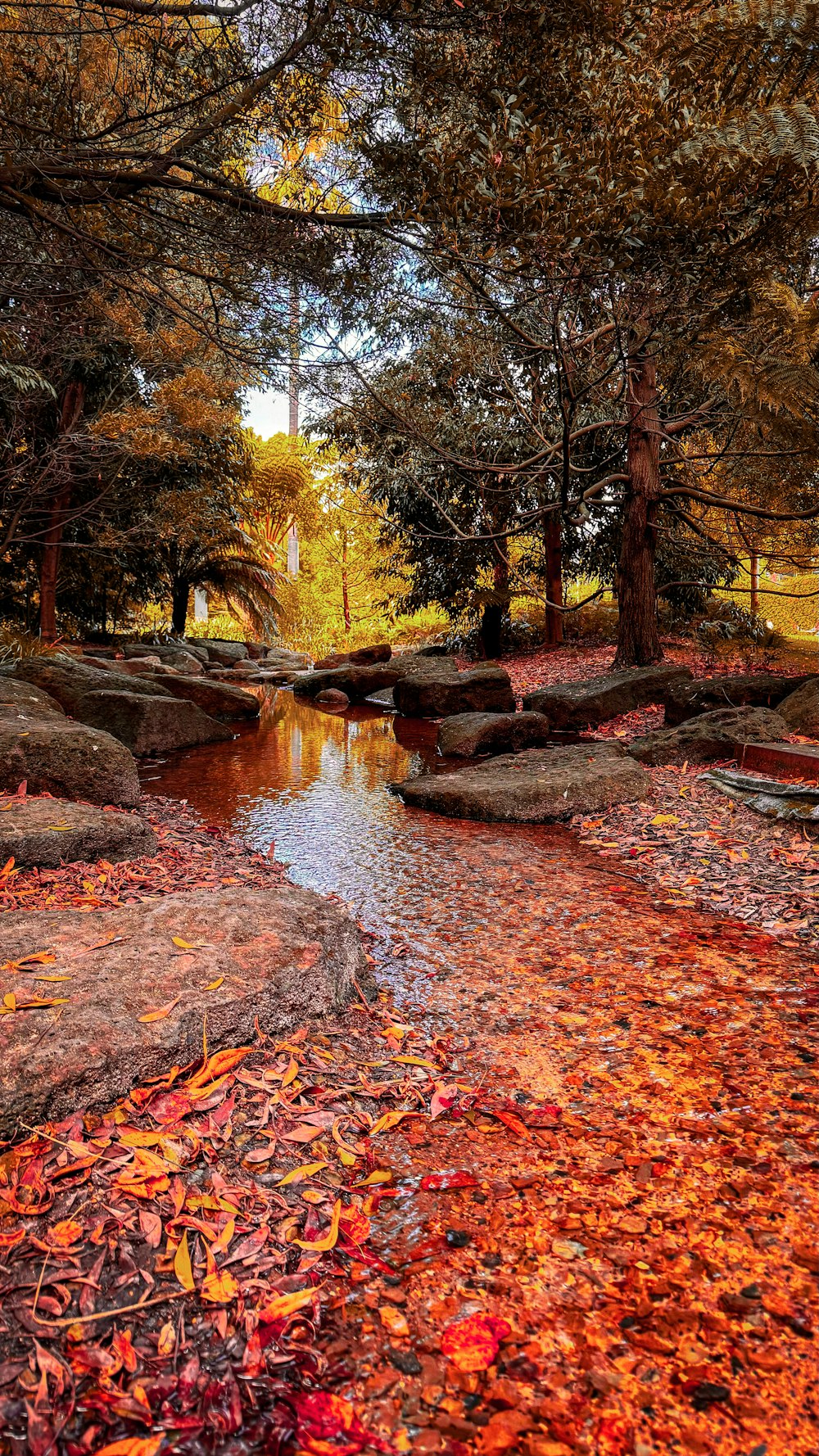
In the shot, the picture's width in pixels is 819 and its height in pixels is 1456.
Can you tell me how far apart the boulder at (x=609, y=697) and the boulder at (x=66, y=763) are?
15.2 feet

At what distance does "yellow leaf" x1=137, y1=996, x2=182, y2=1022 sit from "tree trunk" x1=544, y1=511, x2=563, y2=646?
11.3 metres

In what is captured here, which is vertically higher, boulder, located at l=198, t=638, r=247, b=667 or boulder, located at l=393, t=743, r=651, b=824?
boulder, located at l=198, t=638, r=247, b=667

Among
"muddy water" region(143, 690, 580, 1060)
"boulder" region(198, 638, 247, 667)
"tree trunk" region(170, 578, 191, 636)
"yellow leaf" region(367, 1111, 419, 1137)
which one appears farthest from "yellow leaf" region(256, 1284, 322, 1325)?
"tree trunk" region(170, 578, 191, 636)

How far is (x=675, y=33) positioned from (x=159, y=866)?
4488mm

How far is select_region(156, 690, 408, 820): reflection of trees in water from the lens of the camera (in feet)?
19.8

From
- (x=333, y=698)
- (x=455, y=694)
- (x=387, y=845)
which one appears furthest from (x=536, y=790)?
(x=333, y=698)

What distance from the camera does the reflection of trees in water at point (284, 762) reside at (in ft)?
19.8

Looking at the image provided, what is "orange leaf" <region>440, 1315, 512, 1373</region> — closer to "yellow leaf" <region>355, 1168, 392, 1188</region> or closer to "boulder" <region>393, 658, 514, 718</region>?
"yellow leaf" <region>355, 1168, 392, 1188</region>

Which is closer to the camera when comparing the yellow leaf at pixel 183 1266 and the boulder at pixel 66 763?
the yellow leaf at pixel 183 1266

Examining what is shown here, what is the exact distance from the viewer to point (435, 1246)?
5.16ft

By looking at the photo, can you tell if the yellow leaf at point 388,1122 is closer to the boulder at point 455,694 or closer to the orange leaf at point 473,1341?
the orange leaf at point 473,1341

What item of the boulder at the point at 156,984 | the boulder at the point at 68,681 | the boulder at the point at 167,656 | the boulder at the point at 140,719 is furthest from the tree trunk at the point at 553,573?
the boulder at the point at 156,984

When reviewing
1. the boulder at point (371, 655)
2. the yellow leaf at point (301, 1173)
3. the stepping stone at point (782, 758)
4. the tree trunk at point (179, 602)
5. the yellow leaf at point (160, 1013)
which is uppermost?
the tree trunk at point (179, 602)

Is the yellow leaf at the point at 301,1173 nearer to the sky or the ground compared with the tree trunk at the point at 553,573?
nearer to the ground
